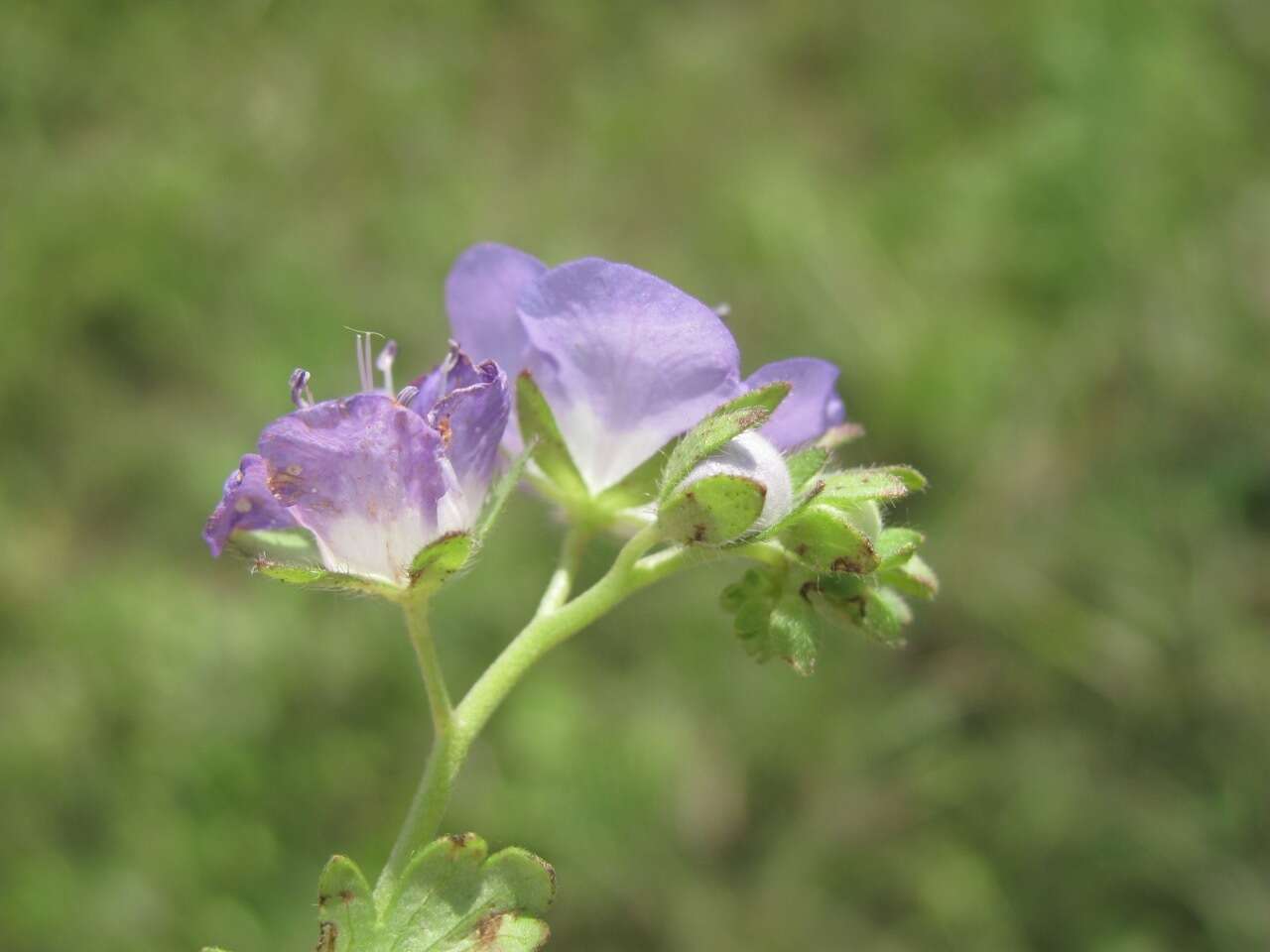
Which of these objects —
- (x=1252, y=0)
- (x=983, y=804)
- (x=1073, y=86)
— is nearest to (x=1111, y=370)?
(x=1073, y=86)

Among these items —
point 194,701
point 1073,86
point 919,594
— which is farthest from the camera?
point 1073,86

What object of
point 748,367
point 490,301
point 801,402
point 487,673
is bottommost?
point 748,367

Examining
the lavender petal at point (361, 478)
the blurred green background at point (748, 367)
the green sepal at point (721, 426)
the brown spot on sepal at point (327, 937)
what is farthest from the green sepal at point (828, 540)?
the blurred green background at point (748, 367)

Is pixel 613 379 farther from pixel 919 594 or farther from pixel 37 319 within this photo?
pixel 37 319

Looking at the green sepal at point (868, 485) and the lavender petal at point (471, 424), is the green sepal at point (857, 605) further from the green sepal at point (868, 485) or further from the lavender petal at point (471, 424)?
the lavender petal at point (471, 424)

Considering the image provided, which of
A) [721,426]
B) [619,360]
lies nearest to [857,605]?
[721,426]

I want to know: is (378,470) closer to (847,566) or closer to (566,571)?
(566,571)
